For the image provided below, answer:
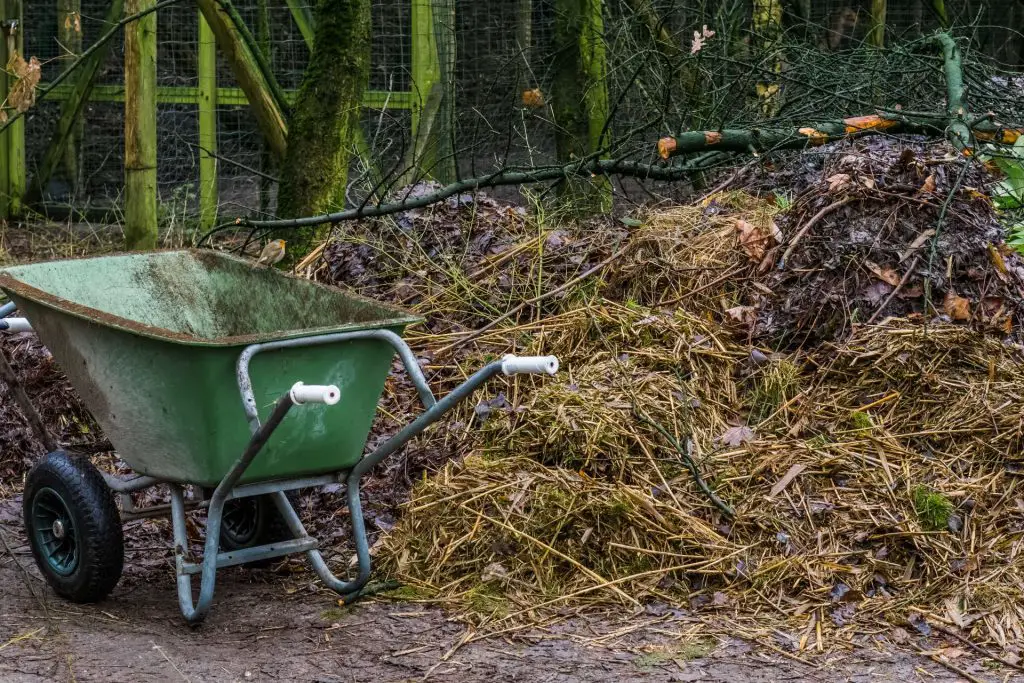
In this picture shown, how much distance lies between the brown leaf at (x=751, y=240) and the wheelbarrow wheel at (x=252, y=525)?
2.13m

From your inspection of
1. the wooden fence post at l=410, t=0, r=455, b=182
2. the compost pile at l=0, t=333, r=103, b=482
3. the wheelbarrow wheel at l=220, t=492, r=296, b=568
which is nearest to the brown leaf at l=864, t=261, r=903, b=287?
the wheelbarrow wheel at l=220, t=492, r=296, b=568

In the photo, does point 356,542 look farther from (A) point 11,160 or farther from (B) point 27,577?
(A) point 11,160

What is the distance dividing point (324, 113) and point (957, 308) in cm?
321

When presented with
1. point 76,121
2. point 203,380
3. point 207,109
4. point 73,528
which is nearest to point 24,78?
point 73,528

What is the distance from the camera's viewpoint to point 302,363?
3520mm

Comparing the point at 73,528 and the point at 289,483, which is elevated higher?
the point at 289,483

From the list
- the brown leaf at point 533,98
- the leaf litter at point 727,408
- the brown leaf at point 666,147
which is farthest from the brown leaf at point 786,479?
the brown leaf at point 533,98

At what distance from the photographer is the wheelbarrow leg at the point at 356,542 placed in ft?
12.0

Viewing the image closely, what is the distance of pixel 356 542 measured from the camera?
3.68m

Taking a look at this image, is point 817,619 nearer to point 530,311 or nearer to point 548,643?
point 548,643

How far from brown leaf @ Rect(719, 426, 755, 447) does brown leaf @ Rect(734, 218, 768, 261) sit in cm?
95

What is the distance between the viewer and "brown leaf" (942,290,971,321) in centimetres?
459

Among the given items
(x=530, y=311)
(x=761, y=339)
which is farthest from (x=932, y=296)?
(x=530, y=311)

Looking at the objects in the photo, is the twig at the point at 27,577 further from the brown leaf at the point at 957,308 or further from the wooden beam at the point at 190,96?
the wooden beam at the point at 190,96
